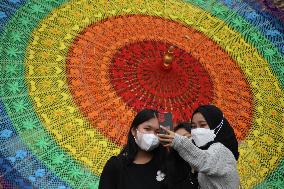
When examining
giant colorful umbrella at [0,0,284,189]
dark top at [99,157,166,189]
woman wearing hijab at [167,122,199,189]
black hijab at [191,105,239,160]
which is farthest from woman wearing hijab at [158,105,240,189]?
giant colorful umbrella at [0,0,284,189]

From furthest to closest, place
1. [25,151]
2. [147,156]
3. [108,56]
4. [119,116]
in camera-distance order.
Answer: [108,56]
[119,116]
[25,151]
[147,156]

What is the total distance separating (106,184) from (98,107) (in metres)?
1.93

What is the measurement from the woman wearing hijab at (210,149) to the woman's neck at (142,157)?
0.18m

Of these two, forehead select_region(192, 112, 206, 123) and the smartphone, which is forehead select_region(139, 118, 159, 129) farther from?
forehead select_region(192, 112, 206, 123)

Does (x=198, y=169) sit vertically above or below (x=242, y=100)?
below

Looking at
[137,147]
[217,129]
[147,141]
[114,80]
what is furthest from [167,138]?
[114,80]

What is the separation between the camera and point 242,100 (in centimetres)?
532

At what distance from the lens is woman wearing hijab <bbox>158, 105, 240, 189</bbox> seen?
285cm

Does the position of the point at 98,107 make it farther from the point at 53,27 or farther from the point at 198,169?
the point at 198,169

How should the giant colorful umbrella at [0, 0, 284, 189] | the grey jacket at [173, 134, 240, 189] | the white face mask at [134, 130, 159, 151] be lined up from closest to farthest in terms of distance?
the grey jacket at [173, 134, 240, 189] → the white face mask at [134, 130, 159, 151] → the giant colorful umbrella at [0, 0, 284, 189]

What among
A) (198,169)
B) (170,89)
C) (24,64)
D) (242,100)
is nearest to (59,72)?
(24,64)

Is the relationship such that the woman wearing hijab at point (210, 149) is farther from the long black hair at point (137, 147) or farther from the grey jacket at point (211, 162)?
the long black hair at point (137, 147)

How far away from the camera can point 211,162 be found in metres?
2.85

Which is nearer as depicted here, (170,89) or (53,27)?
(170,89)
